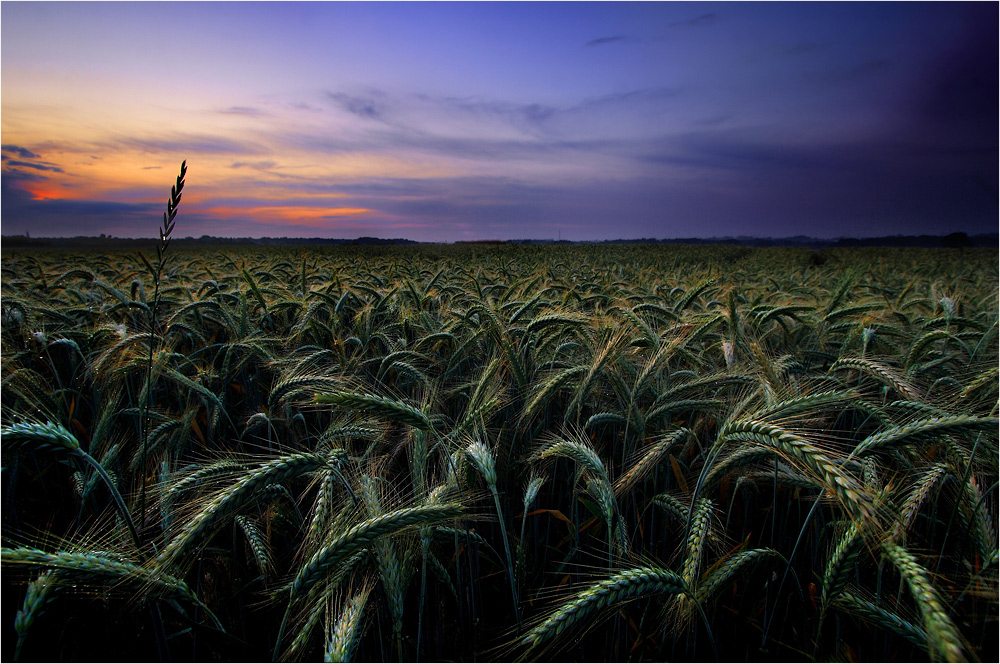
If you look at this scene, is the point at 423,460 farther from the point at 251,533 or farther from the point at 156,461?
the point at 156,461

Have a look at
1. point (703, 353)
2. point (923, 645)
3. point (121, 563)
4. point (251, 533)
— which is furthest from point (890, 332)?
point (121, 563)

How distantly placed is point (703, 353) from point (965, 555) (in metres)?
1.81

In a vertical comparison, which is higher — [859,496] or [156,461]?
[859,496]

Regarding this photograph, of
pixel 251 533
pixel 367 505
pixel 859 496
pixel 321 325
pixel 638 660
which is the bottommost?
pixel 638 660

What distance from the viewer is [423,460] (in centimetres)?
184

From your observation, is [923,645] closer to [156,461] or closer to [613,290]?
[156,461]

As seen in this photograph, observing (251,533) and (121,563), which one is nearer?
(121,563)

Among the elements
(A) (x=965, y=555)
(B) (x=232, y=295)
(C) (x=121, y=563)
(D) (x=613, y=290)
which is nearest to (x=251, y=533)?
(C) (x=121, y=563)

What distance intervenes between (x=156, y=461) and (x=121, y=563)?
1.56 metres

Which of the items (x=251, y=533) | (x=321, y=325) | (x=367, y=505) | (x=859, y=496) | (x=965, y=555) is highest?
(x=321, y=325)

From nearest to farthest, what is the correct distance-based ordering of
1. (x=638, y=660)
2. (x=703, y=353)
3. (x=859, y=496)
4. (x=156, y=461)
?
1. (x=859, y=496)
2. (x=638, y=660)
3. (x=156, y=461)
4. (x=703, y=353)

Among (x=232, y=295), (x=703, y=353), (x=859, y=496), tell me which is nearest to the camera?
(x=859, y=496)

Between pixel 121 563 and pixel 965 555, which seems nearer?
pixel 121 563

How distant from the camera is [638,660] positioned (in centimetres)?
174
